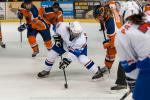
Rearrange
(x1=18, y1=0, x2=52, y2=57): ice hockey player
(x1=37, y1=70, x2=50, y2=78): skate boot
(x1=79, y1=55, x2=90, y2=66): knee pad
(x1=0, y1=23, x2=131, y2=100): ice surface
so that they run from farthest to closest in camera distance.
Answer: (x1=18, y1=0, x2=52, y2=57): ice hockey player < (x1=37, y1=70, x2=50, y2=78): skate boot < (x1=79, y1=55, x2=90, y2=66): knee pad < (x1=0, y1=23, x2=131, y2=100): ice surface

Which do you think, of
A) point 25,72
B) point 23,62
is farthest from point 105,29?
point 23,62

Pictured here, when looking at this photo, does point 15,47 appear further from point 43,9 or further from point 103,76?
point 103,76

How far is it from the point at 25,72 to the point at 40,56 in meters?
1.10

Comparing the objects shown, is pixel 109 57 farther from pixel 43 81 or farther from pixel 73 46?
pixel 43 81

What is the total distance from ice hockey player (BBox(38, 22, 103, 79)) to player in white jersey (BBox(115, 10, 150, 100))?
7.52 ft

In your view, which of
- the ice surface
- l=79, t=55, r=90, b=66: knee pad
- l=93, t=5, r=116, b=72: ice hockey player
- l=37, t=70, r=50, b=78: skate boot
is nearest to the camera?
the ice surface

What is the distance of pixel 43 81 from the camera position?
15.3ft

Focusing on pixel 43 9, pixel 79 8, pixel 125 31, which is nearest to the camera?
pixel 125 31

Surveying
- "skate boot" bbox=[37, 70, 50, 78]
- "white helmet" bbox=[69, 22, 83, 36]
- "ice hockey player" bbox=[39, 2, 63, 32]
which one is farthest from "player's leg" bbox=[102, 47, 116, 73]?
"ice hockey player" bbox=[39, 2, 63, 32]

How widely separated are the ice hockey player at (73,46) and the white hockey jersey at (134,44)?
2286 mm

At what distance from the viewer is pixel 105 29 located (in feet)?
15.7

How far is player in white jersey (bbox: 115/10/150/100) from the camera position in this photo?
203 centimetres

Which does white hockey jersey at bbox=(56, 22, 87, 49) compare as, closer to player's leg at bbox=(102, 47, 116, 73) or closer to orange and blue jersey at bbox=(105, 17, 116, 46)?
orange and blue jersey at bbox=(105, 17, 116, 46)

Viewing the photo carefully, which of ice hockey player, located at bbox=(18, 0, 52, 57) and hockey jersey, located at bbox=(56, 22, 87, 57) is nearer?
hockey jersey, located at bbox=(56, 22, 87, 57)
